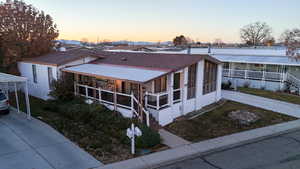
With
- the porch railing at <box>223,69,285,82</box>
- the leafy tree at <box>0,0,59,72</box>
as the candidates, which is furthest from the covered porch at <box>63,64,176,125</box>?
the porch railing at <box>223,69,285,82</box>

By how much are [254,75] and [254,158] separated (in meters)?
16.2

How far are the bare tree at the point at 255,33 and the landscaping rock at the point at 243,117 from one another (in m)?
57.5

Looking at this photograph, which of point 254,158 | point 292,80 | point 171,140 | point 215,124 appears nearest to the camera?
point 254,158

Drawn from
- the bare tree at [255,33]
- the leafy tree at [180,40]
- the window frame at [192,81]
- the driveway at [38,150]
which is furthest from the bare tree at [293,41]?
the leafy tree at [180,40]

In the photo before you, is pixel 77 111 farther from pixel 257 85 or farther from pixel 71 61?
pixel 257 85

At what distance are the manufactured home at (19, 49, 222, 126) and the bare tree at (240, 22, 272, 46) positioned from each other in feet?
187

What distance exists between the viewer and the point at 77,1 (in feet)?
69.7

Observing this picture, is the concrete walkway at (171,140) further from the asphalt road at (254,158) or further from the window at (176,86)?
the window at (176,86)

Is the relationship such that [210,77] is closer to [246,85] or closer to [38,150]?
[246,85]

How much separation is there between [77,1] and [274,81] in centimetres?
2014

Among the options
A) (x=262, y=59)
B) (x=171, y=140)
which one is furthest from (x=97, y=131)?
(x=262, y=59)

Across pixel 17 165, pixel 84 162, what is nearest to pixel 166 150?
pixel 84 162

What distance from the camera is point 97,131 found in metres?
9.91

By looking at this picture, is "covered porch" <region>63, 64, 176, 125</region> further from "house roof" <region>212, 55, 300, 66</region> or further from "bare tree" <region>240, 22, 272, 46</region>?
"bare tree" <region>240, 22, 272, 46</region>
